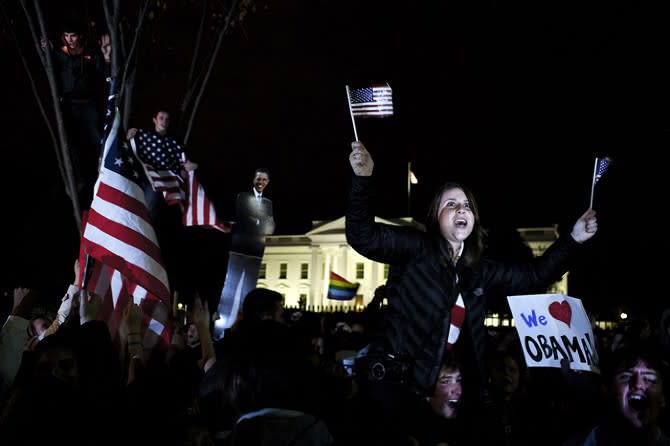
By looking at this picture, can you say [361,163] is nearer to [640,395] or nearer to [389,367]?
[389,367]

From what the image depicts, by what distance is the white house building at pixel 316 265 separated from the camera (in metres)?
85.4

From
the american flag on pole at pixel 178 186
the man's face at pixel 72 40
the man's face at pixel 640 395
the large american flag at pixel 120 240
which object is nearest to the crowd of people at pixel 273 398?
the man's face at pixel 640 395

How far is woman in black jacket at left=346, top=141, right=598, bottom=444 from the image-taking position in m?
3.64

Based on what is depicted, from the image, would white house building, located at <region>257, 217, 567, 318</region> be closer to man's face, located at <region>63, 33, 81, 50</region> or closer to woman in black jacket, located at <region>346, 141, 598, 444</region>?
man's face, located at <region>63, 33, 81, 50</region>

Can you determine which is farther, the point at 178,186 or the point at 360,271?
the point at 360,271

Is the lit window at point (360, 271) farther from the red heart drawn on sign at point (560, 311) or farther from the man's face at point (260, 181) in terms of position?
the red heart drawn on sign at point (560, 311)

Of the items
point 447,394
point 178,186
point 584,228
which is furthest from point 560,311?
point 178,186

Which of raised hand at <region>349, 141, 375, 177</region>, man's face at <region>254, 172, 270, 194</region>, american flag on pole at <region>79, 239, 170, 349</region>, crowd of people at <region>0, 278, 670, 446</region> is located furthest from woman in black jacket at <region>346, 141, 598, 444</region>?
man's face at <region>254, 172, 270, 194</region>

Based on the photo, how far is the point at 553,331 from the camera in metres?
4.61

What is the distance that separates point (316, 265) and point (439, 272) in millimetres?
86757

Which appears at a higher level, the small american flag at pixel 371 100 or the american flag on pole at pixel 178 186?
the small american flag at pixel 371 100

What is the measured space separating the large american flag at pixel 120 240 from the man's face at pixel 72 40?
47.5 inches

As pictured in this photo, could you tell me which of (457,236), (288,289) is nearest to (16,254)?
(457,236)

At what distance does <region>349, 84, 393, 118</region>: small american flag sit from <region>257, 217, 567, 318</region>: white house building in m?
78.9
